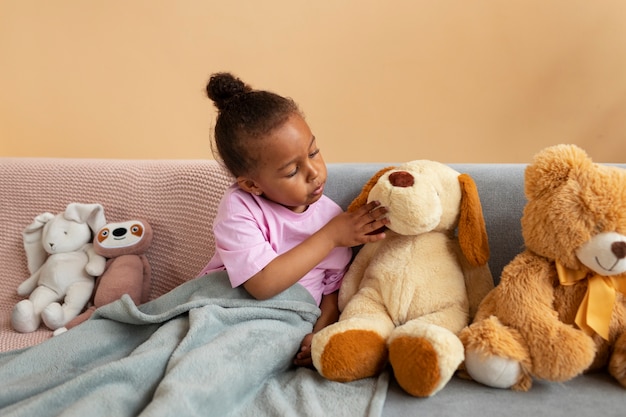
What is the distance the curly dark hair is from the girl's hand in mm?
204

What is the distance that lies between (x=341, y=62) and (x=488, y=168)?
2.07 feet

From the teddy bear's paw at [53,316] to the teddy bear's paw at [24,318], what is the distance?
2 cm

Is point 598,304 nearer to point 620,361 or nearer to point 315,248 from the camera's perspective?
point 620,361

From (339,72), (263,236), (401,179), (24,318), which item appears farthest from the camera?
(339,72)

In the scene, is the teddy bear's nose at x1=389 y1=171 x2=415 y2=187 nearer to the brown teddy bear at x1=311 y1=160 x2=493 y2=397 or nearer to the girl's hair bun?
the brown teddy bear at x1=311 y1=160 x2=493 y2=397

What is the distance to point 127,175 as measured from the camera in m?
1.37

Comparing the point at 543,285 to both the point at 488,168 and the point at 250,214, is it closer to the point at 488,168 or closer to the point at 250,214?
the point at 488,168

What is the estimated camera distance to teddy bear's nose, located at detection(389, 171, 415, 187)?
0.89 meters

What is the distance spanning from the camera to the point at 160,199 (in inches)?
51.9

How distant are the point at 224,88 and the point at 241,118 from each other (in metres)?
0.10

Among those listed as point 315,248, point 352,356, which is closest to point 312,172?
point 315,248

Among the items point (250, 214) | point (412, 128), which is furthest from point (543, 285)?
point (412, 128)

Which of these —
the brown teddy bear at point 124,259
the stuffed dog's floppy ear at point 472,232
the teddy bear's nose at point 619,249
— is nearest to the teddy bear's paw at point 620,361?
the teddy bear's nose at point 619,249

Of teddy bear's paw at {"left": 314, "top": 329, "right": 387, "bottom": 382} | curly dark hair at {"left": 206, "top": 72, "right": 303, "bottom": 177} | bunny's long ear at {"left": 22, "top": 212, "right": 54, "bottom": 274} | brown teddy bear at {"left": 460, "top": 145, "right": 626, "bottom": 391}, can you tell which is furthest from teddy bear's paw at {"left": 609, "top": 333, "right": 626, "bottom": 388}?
bunny's long ear at {"left": 22, "top": 212, "right": 54, "bottom": 274}
